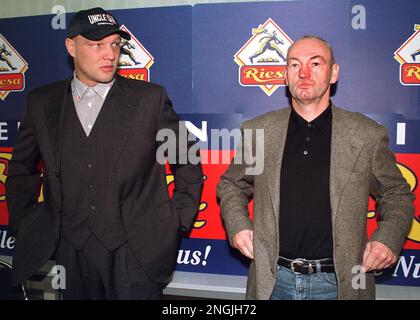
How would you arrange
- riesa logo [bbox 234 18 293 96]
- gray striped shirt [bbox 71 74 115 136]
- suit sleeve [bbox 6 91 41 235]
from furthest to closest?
1. riesa logo [bbox 234 18 293 96]
2. suit sleeve [bbox 6 91 41 235]
3. gray striped shirt [bbox 71 74 115 136]

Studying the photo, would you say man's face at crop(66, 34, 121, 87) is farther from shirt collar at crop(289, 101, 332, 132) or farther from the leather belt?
the leather belt

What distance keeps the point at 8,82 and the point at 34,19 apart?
46 cm

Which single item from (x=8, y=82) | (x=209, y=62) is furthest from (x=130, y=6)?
(x=8, y=82)

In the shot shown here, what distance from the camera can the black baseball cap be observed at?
1.67m

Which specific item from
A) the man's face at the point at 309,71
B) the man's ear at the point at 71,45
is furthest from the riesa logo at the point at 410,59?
the man's ear at the point at 71,45

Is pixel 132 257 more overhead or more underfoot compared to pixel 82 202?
more underfoot

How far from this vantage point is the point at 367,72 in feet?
7.15

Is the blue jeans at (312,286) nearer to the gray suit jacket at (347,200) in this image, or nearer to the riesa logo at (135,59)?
the gray suit jacket at (347,200)

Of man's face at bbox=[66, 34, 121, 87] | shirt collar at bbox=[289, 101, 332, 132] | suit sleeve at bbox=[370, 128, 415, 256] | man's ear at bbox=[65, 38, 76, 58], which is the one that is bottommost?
suit sleeve at bbox=[370, 128, 415, 256]

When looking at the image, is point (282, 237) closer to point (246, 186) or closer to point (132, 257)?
point (246, 186)

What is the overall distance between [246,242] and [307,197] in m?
0.29

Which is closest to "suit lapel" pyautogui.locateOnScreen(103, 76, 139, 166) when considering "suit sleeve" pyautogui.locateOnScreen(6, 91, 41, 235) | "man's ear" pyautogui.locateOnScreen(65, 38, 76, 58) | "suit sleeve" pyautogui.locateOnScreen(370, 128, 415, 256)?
"man's ear" pyautogui.locateOnScreen(65, 38, 76, 58)

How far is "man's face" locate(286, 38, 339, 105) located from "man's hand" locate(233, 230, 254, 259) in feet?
1.83

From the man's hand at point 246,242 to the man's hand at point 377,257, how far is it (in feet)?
1.38
